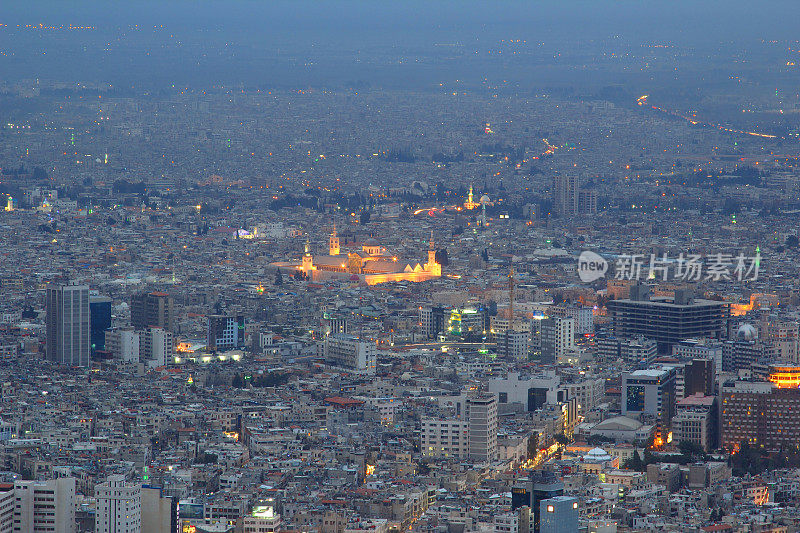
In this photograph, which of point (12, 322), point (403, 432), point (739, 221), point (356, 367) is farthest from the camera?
point (739, 221)

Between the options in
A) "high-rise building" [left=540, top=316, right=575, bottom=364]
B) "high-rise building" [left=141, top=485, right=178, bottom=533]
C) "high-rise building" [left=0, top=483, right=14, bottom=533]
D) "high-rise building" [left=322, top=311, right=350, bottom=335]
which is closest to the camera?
"high-rise building" [left=0, top=483, right=14, bottom=533]

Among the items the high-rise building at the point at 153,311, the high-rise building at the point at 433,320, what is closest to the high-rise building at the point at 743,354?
the high-rise building at the point at 433,320

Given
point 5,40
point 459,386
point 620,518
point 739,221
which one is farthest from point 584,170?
point 620,518

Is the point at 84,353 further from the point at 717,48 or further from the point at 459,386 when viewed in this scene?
the point at 717,48

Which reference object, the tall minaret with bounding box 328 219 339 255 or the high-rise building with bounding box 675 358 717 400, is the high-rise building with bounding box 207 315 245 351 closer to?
the high-rise building with bounding box 675 358 717 400

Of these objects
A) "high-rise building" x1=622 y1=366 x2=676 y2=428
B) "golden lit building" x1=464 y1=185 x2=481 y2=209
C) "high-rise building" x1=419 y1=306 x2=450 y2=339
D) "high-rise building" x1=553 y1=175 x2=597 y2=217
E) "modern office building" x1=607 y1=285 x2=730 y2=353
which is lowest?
"golden lit building" x1=464 y1=185 x2=481 y2=209

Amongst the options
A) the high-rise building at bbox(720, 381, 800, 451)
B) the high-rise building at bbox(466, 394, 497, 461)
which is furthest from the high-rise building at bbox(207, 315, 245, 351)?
the high-rise building at bbox(720, 381, 800, 451)

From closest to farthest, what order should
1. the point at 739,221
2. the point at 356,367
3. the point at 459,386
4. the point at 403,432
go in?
the point at 403,432 → the point at 459,386 → the point at 356,367 → the point at 739,221

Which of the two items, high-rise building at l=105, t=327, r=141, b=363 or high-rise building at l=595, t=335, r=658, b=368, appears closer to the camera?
high-rise building at l=595, t=335, r=658, b=368
